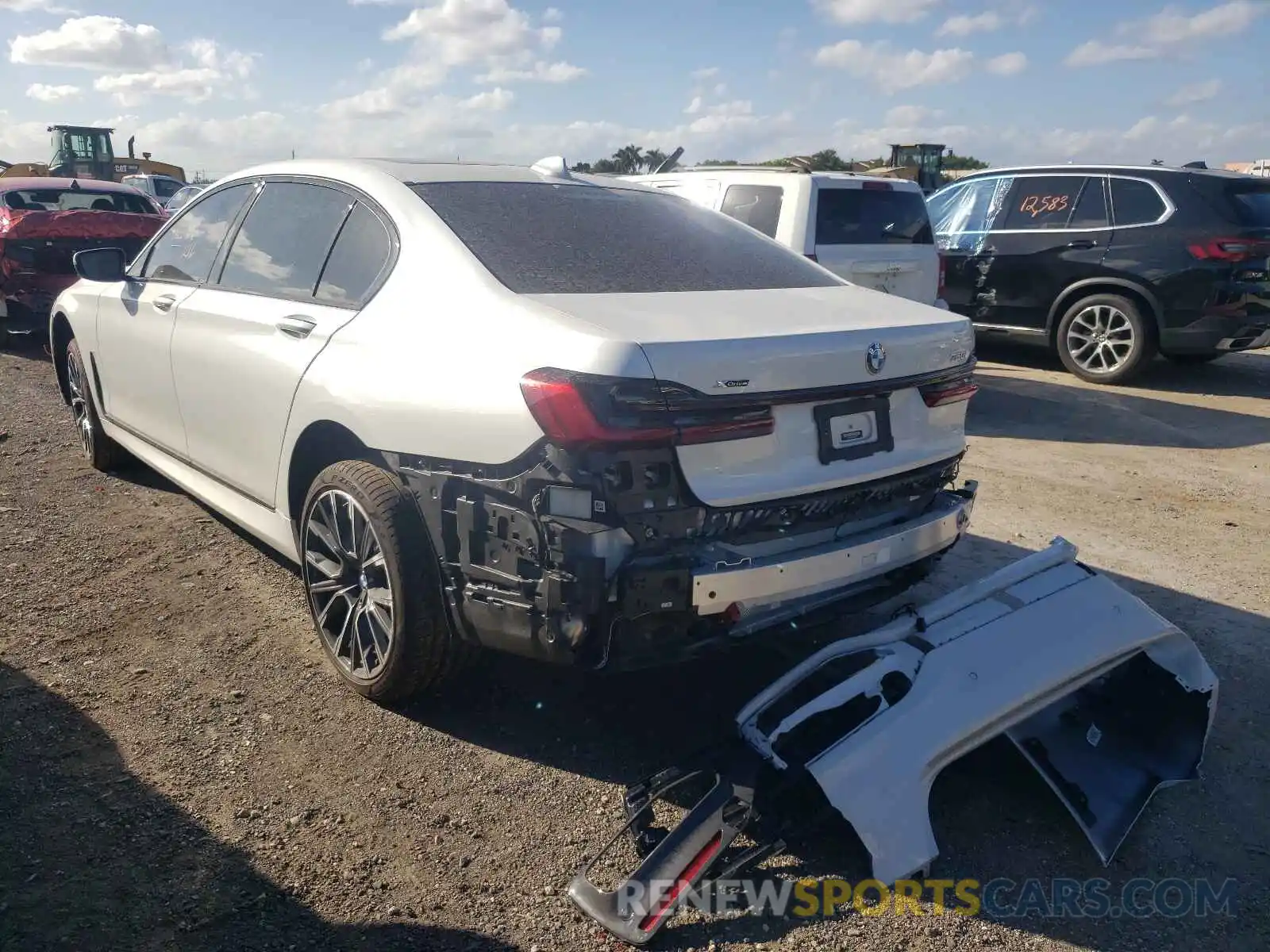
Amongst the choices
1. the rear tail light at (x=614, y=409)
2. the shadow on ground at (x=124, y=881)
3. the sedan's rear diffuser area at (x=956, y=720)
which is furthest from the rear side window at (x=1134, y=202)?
the shadow on ground at (x=124, y=881)

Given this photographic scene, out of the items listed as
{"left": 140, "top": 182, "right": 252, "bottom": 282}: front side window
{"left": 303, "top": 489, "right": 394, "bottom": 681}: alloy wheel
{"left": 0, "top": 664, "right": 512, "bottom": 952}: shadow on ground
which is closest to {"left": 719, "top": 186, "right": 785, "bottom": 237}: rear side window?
{"left": 140, "top": 182, "right": 252, "bottom": 282}: front side window

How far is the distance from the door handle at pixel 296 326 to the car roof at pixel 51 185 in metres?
8.78

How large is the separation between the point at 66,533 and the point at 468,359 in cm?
311

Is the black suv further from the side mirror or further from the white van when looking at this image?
the side mirror

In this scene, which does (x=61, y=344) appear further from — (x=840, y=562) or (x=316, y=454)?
(x=840, y=562)

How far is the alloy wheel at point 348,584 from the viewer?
3107 millimetres

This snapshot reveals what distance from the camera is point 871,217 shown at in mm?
7352

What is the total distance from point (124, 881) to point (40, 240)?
8785 millimetres

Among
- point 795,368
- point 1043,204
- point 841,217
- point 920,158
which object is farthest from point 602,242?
point 920,158

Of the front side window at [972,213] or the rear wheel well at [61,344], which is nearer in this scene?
the rear wheel well at [61,344]

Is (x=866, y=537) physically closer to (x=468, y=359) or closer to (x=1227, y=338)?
(x=468, y=359)

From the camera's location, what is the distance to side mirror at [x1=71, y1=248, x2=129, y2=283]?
4.82 m

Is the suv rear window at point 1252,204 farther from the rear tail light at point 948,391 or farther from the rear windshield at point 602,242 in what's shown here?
the rear tail light at point 948,391

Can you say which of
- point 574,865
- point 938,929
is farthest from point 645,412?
point 938,929
